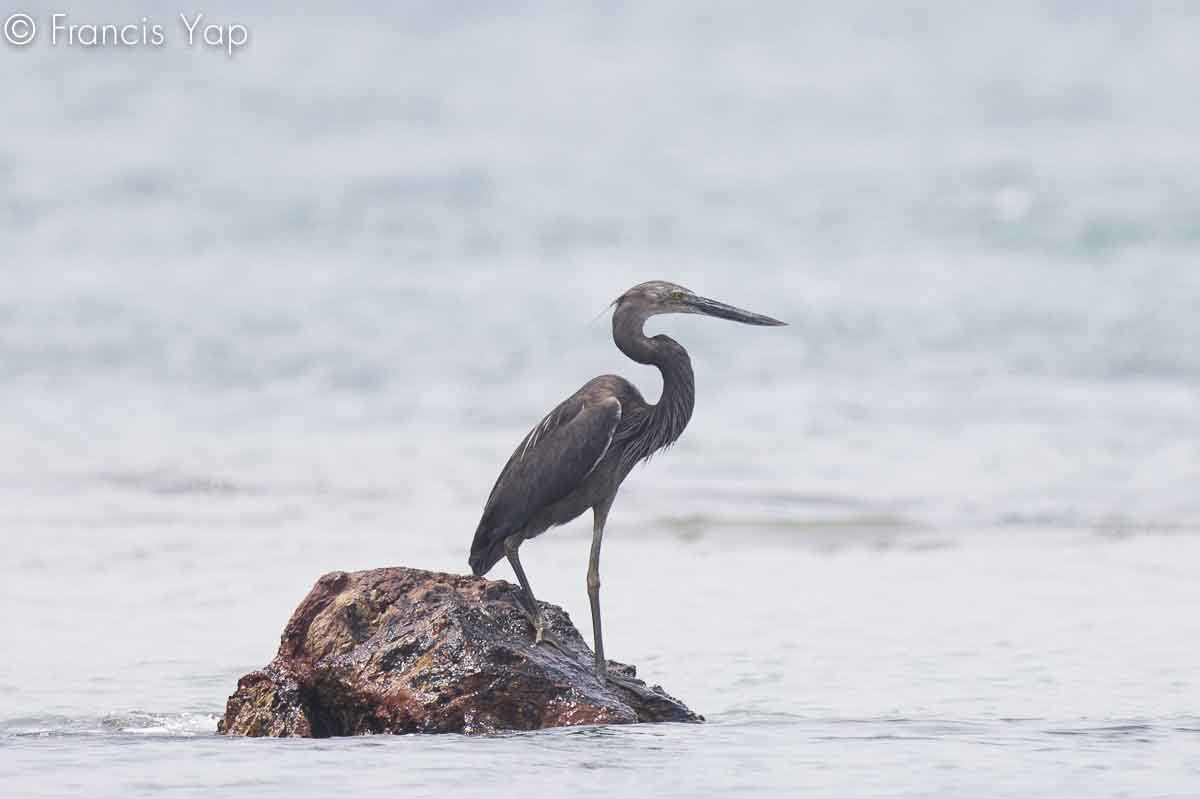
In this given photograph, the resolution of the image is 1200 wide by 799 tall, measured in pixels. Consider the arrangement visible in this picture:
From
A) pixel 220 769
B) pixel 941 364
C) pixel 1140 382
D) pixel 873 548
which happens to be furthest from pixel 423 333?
pixel 220 769

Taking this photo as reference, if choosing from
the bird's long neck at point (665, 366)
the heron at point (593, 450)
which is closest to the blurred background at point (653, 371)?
the heron at point (593, 450)

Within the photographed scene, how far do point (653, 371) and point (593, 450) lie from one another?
8414 mm

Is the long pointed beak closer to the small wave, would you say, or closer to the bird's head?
the bird's head

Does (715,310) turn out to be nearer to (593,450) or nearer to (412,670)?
(593,450)

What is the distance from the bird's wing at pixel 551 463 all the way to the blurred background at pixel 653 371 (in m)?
1.01

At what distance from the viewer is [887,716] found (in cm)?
735

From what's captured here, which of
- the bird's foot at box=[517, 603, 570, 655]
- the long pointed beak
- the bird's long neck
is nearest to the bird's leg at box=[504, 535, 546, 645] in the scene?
the bird's foot at box=[517, 603, 570, 655]

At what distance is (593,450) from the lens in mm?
6988

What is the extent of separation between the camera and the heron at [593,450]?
6980mm

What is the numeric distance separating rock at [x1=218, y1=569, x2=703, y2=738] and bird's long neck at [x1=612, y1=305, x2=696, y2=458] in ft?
3.40

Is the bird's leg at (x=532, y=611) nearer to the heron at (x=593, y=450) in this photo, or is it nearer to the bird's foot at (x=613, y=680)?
the heron at (x=593, y=450)

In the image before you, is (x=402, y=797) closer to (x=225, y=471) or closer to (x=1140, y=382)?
(x=225, y=471)

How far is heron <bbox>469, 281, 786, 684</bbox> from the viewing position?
698cm

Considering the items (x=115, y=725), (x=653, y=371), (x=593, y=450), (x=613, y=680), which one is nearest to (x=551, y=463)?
(x=593, y=450)
